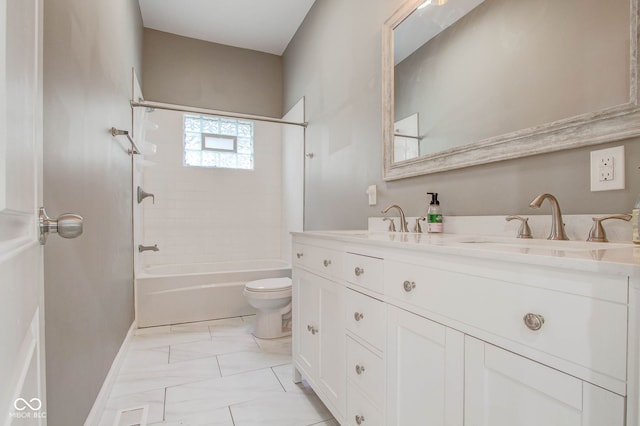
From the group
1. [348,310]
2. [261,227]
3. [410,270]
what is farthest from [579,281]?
[261,227]

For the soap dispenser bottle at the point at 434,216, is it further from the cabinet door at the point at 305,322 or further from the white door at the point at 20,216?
the white door at the point at 20,216

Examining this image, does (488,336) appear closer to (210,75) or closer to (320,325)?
(320,325)

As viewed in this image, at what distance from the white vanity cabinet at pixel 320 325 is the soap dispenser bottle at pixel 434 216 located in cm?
44

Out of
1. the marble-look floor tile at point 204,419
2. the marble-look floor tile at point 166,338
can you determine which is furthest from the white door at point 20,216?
the marble-look floor tile at point 166,338

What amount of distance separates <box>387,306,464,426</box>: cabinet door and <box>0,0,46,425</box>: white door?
788 millimetres

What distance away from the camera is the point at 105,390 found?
1.54 m

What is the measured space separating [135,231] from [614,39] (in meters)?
3.03

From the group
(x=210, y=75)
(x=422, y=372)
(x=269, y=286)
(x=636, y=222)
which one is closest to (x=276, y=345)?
(x=269, y=286)

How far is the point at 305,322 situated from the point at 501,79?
1.37 meters

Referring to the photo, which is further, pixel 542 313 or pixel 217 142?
pixel 217 142

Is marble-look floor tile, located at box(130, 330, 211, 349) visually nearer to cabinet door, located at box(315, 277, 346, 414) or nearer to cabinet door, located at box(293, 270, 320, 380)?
cabinet door, located at box(293, 270, 320, 380)

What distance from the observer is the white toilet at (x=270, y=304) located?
91.0 inches

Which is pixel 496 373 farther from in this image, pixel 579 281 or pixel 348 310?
pixel 348 310

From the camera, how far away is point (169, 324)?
2656mm
